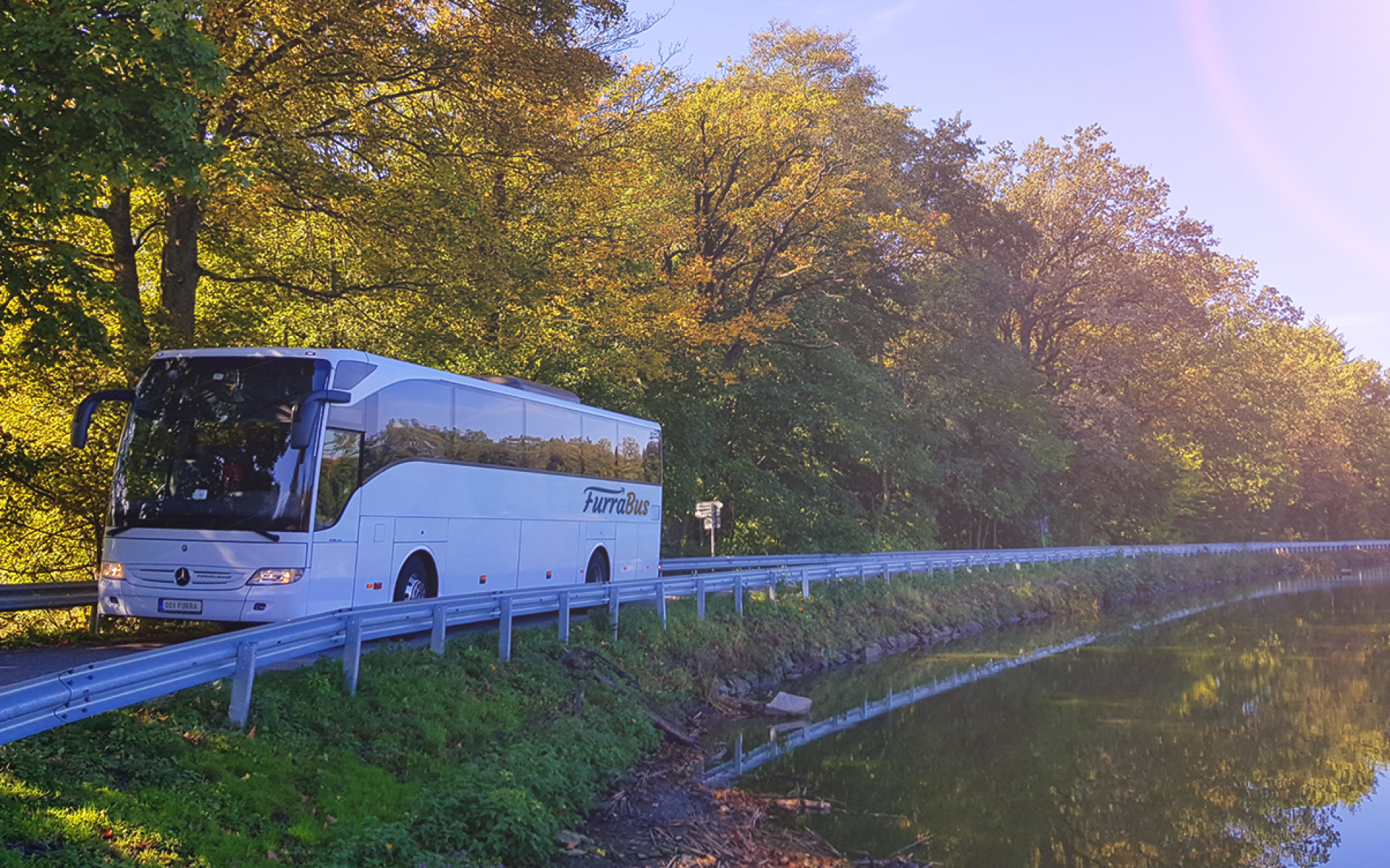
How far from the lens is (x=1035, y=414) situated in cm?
4119

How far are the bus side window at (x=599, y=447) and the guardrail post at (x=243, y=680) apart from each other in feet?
29.9

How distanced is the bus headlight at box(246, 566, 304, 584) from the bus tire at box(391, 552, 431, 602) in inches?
74.6

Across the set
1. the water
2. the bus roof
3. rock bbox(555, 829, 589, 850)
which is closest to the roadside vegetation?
the bus roof

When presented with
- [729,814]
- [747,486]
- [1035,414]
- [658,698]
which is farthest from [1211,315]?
[729,814]

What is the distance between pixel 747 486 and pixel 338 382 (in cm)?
1851

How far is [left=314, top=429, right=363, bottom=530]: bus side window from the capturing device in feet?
36.8

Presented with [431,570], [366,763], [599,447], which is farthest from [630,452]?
[366,763]

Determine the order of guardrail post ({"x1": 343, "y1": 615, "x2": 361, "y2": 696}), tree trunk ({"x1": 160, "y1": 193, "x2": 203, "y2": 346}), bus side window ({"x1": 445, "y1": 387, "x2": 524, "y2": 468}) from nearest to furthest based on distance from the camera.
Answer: guardrail post ({"x1": 343, "y1": 615, "x2": 361, "y2": 696}) < bus side window ({"x1": 445, "y1": 387, "x2": 524, "y2": 468}) < tree trunk ({"x1": 160, "y1": 193, "x2": 203, "y2": 346})

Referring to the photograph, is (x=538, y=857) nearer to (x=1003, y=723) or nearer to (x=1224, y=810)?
(x=1224, y=810)

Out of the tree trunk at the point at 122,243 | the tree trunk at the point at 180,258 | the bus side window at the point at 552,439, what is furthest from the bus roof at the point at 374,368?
the tree trunk at the point at 122,243

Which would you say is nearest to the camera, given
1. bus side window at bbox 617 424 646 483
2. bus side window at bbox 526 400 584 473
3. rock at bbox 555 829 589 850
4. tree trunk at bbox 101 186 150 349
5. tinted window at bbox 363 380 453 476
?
rock at bbox 555 829 589 850

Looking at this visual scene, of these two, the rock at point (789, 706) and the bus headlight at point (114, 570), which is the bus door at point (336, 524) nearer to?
the bus headlight at point (114, 570)

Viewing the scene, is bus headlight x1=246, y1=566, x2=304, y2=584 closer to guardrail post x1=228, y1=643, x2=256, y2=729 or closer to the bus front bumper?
the bus front bumper

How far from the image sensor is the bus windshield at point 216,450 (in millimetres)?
10898
